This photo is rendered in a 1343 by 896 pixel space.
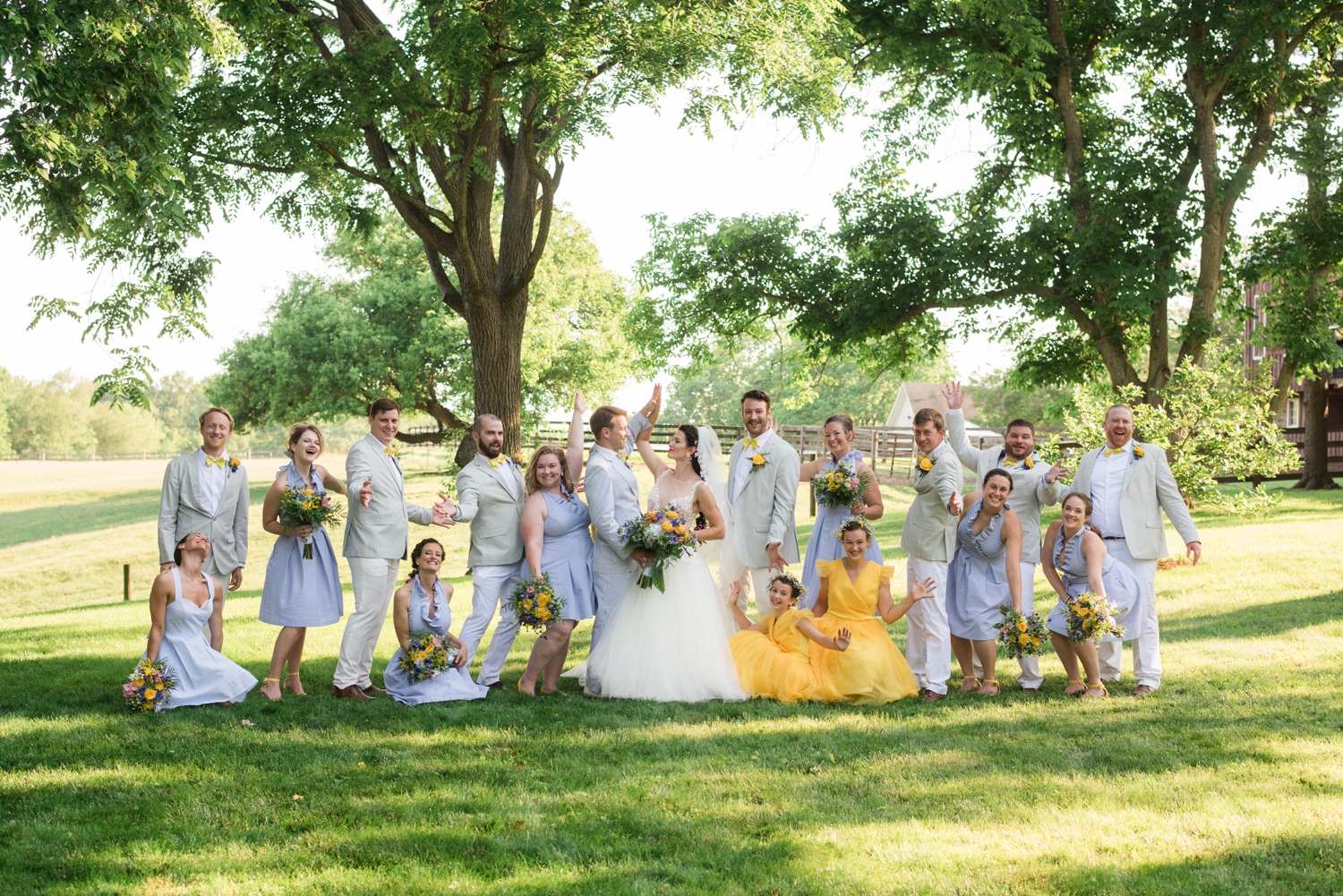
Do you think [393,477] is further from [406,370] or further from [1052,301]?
[406,370]

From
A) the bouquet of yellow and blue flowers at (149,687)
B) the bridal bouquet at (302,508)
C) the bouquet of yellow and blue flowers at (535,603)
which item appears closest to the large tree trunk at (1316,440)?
the bouquet of yellow and blue flowers at (535,603)

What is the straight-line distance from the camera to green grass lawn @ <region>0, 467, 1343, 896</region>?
14.5 ft

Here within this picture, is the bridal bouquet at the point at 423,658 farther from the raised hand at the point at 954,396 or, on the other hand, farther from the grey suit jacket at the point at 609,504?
the raised hand at the point at 954,396

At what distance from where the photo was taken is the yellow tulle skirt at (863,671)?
24.8 feet

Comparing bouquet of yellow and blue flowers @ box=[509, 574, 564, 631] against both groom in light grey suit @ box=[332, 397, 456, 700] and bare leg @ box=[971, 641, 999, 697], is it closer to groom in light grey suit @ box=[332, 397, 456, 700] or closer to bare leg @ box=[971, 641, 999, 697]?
groom in light grey suit @ box=[332, 397, 456, 700]

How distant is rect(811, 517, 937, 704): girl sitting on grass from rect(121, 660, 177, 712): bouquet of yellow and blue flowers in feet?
14.9

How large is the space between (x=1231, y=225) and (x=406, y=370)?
22.9 metres

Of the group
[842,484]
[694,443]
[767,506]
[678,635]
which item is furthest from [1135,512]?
[678,635]

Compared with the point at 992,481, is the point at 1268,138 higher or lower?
higher

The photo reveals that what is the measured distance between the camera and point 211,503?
318 inches

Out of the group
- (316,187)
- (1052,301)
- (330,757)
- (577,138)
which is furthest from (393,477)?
(1052,301)

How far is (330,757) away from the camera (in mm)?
6012

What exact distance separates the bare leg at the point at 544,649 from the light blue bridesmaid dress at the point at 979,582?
298 centimetres

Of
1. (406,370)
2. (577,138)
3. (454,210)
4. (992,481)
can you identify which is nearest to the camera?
(992,481)
